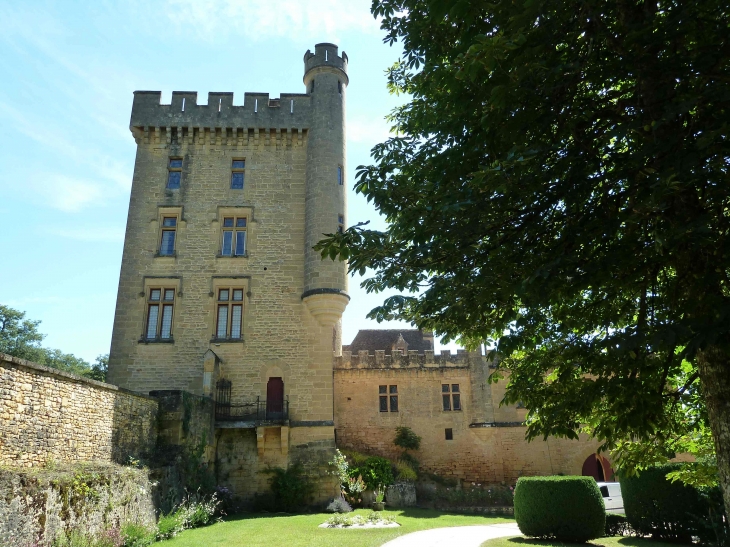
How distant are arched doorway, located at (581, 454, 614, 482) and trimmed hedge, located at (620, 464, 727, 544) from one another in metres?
12.5

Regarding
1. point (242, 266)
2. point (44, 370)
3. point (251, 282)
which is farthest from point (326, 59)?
→ point (44, 370)

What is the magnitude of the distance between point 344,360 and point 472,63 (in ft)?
70.4

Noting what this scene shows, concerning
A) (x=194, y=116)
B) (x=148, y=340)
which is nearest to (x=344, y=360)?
(x=148, y=340)

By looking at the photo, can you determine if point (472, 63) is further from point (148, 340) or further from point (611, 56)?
point (148, 340)

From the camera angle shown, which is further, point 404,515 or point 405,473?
point 405,473

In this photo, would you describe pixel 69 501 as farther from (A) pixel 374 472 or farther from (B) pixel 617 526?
(A) pixel 374 472

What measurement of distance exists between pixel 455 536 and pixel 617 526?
4367 mm

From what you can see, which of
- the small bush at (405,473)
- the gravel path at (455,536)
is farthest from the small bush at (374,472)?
the gravel path at (455,536)

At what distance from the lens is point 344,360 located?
2508 centimetres

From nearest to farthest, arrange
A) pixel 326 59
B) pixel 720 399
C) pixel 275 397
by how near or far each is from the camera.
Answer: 1. pixel 720 399
2. pixel 275 397
3. pixel 326 59

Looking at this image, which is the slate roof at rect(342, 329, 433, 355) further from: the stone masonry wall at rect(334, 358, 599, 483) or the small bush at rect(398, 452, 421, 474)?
the small bush at rect(398, 452, 421, 474)

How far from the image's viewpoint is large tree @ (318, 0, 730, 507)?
168 inches

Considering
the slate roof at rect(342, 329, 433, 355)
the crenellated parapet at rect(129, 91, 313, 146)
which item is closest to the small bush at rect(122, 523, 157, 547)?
the crenellated parapet at rect(129, 91, 313, 146)

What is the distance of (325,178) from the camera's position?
20688mm
